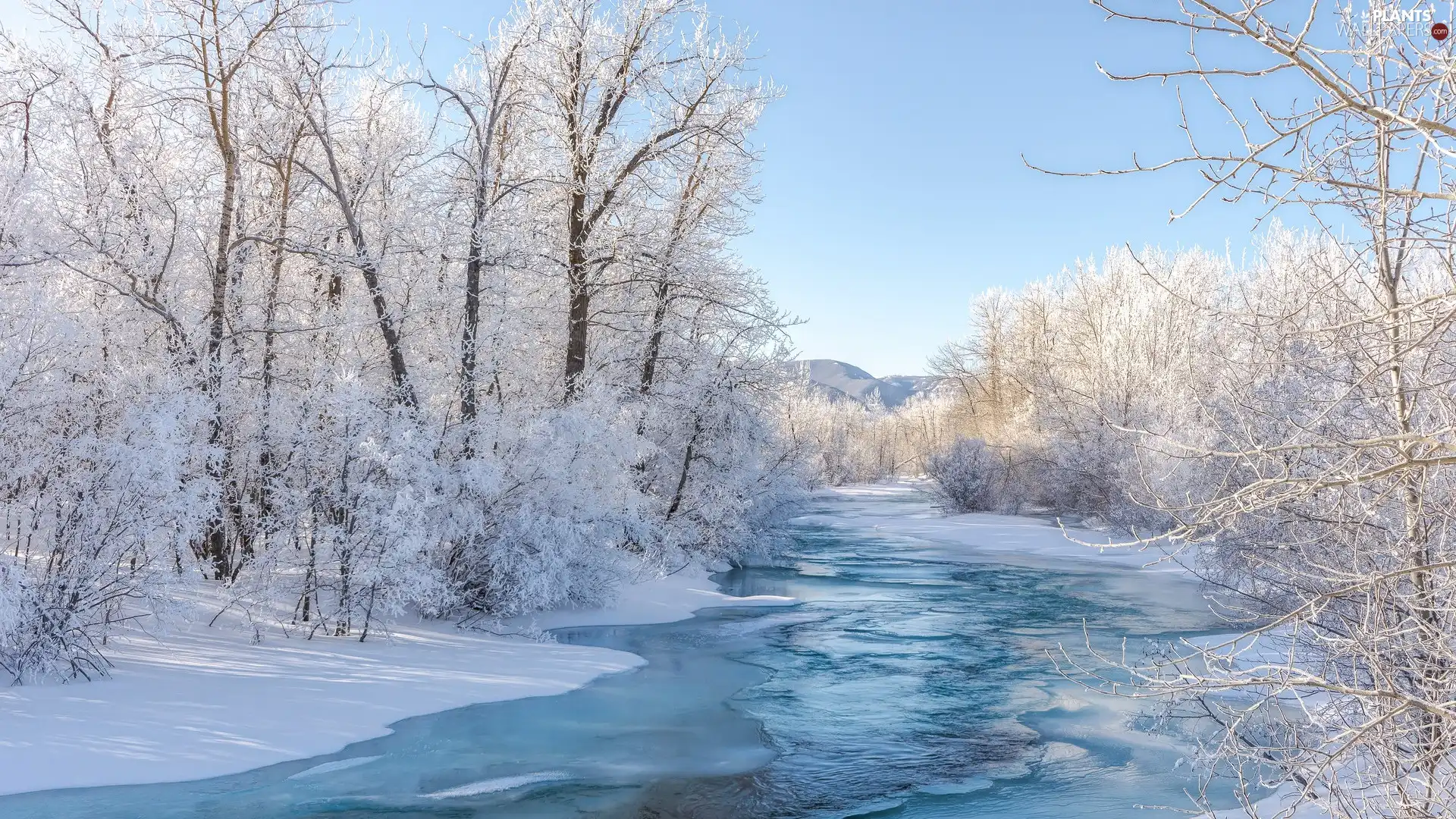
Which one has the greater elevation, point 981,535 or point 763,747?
point 981,535

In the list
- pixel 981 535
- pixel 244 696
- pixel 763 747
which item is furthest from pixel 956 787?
pixel 981 535

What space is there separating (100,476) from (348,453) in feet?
7.80

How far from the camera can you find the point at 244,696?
24.9ft

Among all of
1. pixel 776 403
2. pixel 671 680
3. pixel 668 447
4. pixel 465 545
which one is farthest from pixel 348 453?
pixel 776 403

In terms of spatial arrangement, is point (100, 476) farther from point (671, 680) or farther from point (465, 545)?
point (671, 680)

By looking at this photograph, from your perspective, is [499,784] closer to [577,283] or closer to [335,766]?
[335,766]

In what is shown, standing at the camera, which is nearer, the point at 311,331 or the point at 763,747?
the point at 763,747

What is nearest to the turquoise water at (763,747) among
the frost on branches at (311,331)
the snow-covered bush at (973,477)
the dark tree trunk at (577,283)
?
the frost on branches at (311,331)

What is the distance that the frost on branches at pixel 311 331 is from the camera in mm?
7809

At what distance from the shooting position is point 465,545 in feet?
36.6

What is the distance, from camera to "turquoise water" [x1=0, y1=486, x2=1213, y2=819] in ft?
20.6

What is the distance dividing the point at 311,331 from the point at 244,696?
5.80 metres

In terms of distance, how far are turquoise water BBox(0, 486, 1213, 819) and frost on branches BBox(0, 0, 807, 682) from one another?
2.18m

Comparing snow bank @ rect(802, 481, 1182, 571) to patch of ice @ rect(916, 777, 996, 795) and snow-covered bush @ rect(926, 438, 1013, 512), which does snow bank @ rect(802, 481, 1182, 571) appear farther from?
patch of ice @ rect(916, 777, 996, 795)
